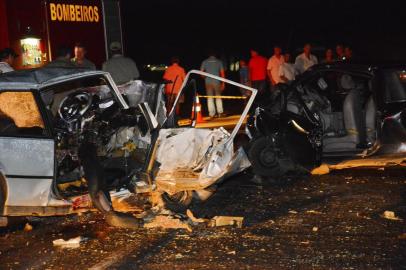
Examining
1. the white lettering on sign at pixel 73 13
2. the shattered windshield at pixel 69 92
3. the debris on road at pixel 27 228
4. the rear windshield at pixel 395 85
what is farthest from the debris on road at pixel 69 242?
the white lettering on sign at pixel 73 13

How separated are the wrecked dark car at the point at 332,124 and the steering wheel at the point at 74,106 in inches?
99.1

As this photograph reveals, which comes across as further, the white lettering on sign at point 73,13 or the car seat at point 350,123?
the white lettering on sign at point 73,13

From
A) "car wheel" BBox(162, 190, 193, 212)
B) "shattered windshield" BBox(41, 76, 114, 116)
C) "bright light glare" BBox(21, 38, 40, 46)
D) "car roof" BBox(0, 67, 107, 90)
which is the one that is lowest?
"car wheel" BBox(162, 190, 193, 212)

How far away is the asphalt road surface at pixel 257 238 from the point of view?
17.7 ft

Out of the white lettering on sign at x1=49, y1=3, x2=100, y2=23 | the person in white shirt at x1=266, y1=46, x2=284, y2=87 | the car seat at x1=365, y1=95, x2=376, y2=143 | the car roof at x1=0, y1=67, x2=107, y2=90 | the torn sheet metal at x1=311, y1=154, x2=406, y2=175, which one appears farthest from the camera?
the person in white shirt at x1=266, y1=46, x2=284, y2=87

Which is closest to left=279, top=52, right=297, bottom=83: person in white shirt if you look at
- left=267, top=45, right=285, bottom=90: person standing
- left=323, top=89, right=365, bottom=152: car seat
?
left=267, top=45, right=285, bottom=90: person standing

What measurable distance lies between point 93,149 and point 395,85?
398 cm

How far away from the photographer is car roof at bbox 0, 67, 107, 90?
6.25m

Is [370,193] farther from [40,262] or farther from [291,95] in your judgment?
[40,262]

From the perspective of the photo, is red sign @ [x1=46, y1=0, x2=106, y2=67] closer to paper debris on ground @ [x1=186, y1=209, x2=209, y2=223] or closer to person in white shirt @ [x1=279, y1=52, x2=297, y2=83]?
person in white shirt @ [x1=279, y1=52, x2=297, y2=83]

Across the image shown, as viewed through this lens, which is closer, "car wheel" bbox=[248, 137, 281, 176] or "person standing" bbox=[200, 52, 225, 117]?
"car wheel" bbox=[248, 137, 281, 176]

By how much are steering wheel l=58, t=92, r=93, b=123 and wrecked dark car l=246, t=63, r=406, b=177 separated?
8.26 ft

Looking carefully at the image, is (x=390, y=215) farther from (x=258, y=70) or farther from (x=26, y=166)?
(x=258, y=70)

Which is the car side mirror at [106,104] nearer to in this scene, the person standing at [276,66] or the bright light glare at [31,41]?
the bright light glare at [31,41]
